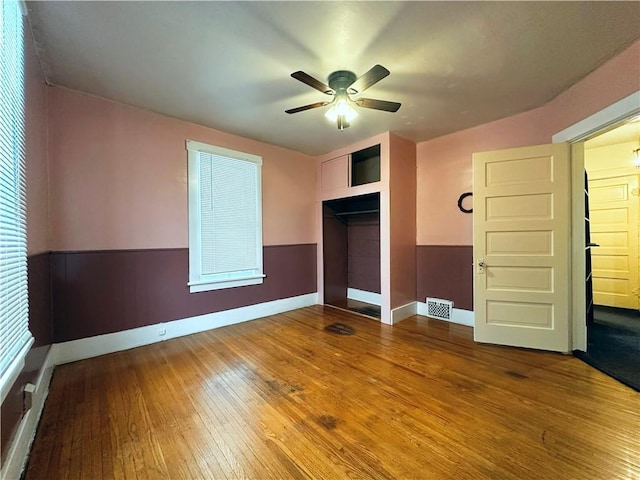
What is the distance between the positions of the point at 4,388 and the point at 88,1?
223cm

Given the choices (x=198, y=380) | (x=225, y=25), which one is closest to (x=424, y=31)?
(x=225, y=25)

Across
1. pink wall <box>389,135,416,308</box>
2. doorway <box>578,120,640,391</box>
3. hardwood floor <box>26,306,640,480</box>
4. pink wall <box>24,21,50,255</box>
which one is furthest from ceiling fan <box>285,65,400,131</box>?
doorway <box>578,120,640,391</box>

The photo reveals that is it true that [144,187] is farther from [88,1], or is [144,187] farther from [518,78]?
[518,78]

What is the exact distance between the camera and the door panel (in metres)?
4.20

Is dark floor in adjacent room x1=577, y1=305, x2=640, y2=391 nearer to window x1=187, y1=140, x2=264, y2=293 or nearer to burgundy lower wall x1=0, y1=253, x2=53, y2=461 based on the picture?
window x1=187, y1=140, x2=264, y2=293

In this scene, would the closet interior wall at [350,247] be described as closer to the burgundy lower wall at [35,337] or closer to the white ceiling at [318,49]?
the white ceiling at [318,49]

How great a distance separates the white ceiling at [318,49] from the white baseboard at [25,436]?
257cm

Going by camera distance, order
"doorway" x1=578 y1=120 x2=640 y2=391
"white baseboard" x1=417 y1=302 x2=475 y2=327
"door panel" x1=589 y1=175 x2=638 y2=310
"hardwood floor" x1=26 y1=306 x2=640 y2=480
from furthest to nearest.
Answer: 1. "door panel" x1=589 y1=175 x2=638 y2=310
2. "doorway" x1=578 y1=120 x2=640 y2=391
3. "white baseboard" x1=417 y1=302 x2=475 y2=327
4. "hardwood floor" x1=26 y1=306 x2=640 y2=480

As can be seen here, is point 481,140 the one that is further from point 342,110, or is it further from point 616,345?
point 616,345

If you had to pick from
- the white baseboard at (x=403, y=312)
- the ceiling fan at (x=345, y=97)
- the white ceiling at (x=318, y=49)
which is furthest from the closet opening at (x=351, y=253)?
the ceiling fan at (x=345, y=97)

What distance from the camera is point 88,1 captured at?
1680 millimetres

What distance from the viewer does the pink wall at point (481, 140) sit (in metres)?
2.21

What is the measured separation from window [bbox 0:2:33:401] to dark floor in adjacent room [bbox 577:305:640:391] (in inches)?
167

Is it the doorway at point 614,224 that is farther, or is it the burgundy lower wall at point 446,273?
the doorway at point 614,224
